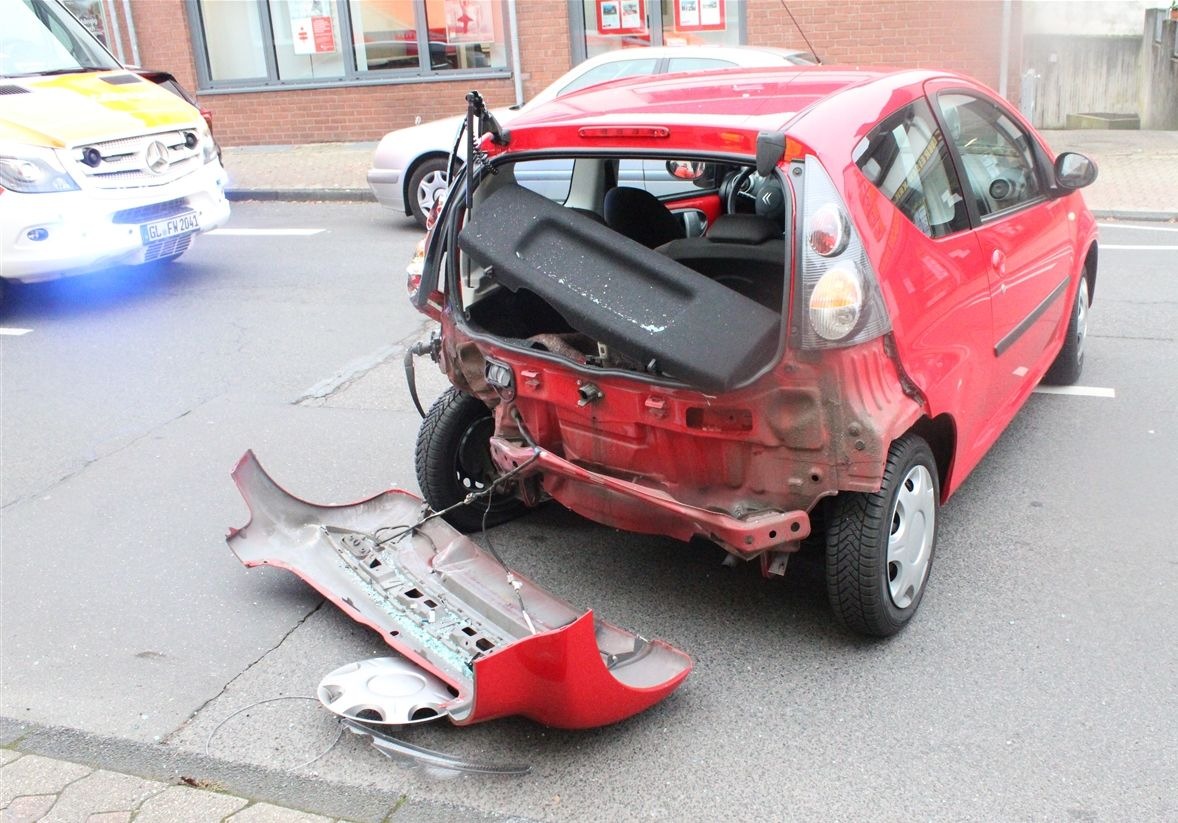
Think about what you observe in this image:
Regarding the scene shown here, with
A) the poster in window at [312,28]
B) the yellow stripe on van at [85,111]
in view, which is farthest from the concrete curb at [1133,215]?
the poster in window at [312,28]

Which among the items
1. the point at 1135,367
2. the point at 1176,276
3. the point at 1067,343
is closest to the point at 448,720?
the point at 1067,343

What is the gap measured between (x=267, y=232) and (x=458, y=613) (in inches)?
336

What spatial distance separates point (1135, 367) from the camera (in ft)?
21.3

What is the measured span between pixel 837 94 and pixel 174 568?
122 inches

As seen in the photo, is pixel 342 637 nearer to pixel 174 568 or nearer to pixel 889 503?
pixel 174 568

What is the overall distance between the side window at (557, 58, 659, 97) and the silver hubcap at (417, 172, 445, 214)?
1.56 meters

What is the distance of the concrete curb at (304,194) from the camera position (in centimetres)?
1324

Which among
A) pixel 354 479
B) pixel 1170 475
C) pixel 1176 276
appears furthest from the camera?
pixel 1176 276

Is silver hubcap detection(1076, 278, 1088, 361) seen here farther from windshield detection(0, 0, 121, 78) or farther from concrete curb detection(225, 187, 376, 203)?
concrete curb detection(225, 187, 376, 203)

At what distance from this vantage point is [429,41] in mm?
15844

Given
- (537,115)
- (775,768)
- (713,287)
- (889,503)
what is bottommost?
(775,768)

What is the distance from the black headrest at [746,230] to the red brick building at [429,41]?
35.8 ft

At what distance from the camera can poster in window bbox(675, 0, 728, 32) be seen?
14633 millimetres

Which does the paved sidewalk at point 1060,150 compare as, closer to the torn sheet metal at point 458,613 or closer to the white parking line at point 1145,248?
the white parking line at point 1145,248
